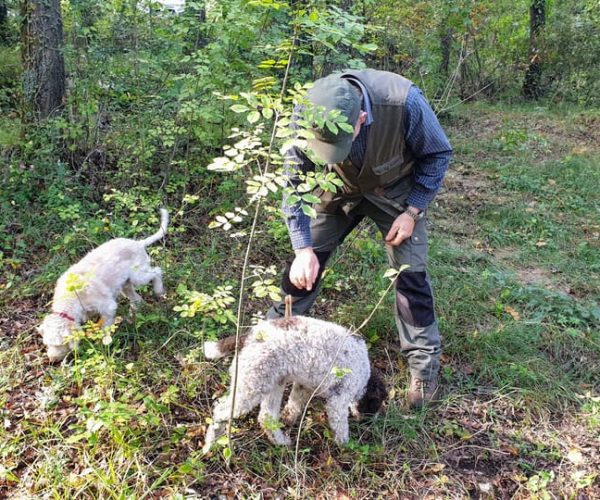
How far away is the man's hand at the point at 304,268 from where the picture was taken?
3.00 metres

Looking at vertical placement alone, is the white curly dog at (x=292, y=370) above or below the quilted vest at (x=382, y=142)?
below

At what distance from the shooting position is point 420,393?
3365 mm

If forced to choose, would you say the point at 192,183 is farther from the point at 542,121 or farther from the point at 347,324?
the point at 542,121

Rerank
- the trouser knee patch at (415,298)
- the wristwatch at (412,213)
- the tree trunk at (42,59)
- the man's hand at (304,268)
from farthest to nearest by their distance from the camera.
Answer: the tree trunk at (42,59)
the trouser knee patch at (415,298)
the wristwatch at (412,213)
the man's hand at (304,268)

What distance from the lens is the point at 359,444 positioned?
309 cm

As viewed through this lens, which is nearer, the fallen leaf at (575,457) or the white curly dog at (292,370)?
the white curly dog at (292,370)

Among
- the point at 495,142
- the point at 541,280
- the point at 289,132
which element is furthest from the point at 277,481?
the point at 495,142

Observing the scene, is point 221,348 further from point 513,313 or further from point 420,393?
point 513,313

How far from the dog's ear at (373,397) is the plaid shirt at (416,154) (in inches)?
37.5

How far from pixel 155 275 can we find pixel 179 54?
2.66 m

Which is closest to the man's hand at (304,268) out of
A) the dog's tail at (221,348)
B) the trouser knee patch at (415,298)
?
the dog's tail at (221,348)

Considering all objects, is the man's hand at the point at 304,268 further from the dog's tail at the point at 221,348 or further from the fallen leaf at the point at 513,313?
the fallen leaf at the point at 513,313

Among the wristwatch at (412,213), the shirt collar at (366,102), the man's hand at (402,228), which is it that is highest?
the shirt collar at (366,102)

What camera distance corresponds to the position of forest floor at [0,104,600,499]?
277cm
